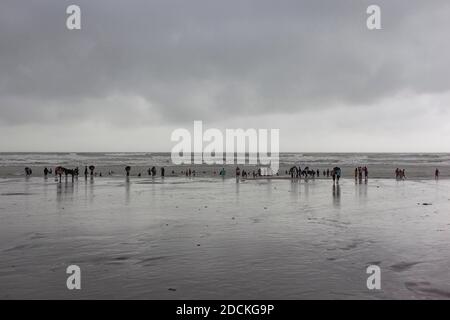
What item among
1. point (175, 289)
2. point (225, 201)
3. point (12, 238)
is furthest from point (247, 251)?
point (225, 201)

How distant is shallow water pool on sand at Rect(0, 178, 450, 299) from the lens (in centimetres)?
955

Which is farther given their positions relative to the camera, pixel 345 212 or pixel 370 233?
pixel 345 212

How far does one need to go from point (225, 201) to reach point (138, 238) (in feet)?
Result: 42.9

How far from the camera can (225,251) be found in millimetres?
13164

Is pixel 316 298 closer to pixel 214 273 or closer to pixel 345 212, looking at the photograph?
pixel 214 273

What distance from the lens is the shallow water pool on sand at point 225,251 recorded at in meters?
9.55

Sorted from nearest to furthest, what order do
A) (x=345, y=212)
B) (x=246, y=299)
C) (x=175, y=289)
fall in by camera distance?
(x=246, y=299), (x=175, y=289), (x=345, y=212)

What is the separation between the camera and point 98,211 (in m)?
22.6

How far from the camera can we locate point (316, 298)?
29.5 feet
